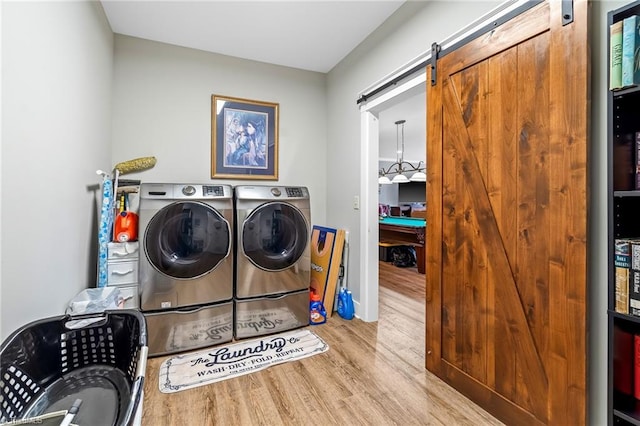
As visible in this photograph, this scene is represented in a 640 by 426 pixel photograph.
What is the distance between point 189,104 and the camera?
2.70m

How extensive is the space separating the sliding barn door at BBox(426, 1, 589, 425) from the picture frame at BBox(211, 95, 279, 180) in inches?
67.5

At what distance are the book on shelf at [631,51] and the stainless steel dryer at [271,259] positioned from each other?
1.97 metres

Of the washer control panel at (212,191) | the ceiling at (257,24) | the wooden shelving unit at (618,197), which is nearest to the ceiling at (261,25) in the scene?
the ceiling at (257,24)

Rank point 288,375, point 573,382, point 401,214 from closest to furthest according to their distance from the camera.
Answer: point 573,382, point 288,375, point 401,214

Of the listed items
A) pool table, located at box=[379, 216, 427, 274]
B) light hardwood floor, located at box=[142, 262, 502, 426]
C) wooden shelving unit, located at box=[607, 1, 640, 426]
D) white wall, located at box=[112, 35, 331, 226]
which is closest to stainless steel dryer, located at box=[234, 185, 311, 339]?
light hardwood floor, located at box=[142, 262, 502, 426]

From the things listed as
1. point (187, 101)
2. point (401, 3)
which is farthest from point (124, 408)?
point (401, 3)

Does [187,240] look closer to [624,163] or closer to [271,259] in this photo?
[271,259]

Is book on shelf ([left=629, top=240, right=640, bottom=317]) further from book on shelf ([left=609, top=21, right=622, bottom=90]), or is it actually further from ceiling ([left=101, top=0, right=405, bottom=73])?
ceiling ([left=101, top=0, right=405, bottom=73])

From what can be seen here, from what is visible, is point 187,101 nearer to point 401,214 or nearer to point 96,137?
point 96,137

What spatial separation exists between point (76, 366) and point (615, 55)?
2.36 metres

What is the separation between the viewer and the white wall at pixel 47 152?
3.50 feet

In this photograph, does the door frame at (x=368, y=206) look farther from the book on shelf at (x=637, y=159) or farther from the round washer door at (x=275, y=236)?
the book on shelf at (x=637, y=159)

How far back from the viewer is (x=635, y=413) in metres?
0.97

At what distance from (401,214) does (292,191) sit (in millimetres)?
7659
